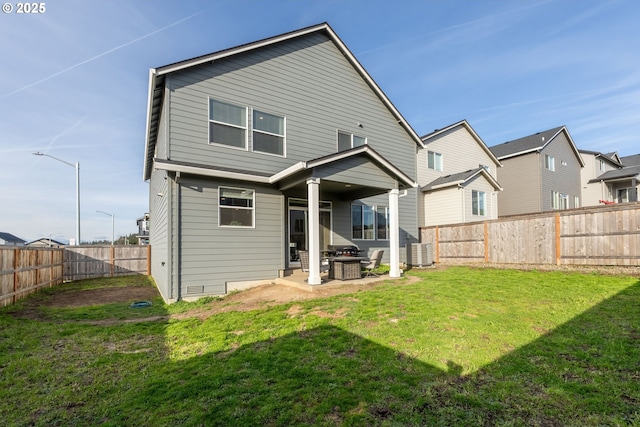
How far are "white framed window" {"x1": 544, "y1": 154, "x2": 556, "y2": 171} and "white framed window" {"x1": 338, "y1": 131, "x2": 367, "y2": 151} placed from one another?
17484 millimetres

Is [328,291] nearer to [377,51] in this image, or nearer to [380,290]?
[380,290]

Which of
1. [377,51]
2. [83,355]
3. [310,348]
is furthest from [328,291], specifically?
[377,51]

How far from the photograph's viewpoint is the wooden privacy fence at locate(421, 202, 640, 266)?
8.85 m

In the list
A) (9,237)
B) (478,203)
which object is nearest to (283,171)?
(478,203)

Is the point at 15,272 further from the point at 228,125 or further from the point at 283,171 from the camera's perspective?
the point at 283,171

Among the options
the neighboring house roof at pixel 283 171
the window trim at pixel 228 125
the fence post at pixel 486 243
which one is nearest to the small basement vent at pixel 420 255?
the fence post at pixel 486 243

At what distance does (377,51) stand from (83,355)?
61.0 feet

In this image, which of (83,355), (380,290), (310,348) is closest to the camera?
(310,348)

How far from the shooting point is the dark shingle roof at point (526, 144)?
2194cm

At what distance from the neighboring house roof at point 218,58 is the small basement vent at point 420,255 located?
209 inches

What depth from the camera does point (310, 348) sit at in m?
4.65

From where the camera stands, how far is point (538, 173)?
21.5 metres

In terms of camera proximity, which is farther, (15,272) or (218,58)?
(218,58)

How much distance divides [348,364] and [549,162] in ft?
84.3
